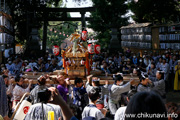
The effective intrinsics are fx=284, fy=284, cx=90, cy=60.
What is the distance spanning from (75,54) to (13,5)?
22462mm

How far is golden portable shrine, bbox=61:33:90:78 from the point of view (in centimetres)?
935

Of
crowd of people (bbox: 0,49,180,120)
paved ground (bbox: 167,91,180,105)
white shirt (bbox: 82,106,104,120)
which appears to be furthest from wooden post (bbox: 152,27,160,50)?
white shirt (bbox: 82,106,104,120)

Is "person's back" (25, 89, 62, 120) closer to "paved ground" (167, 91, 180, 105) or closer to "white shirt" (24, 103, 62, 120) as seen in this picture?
"white shirt" (24, 103, 62, 120)

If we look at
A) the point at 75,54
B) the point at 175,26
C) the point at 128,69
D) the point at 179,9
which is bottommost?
the point at 128,69

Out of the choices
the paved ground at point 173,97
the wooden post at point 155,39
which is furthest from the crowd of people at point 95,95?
the wooden post at point 155,39

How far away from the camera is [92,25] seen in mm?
29250

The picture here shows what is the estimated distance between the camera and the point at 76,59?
31.0 feet

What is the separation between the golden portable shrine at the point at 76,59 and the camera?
9.35m

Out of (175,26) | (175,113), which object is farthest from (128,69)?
(175,113)

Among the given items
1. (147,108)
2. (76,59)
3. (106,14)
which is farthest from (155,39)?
(147,108)

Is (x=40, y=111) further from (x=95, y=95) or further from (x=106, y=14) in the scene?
(x=106, y=14)

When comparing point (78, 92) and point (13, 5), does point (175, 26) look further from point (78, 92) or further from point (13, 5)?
point (13, 5)

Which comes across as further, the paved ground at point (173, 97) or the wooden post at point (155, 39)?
the wooden post at point (155, 39)

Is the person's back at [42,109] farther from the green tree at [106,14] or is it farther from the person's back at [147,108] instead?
the green tree at [106,14]
